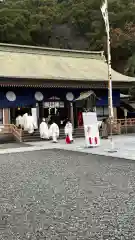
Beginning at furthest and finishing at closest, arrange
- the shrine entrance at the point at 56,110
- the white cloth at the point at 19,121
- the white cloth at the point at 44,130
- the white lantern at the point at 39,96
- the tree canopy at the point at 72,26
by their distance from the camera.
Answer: the tree canopy at the point at 72,26 → the shrine entrance at the point at 56,110 → the white lantern at the point at 39,96 → the white cloth at the point at 19,121 → the white cloth at the point at 44,130

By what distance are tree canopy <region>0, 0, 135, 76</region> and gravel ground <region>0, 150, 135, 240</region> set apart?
2567 cm

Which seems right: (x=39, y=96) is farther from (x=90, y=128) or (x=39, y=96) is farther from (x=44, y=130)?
(x=90, y=128)

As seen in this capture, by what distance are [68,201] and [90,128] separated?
9.55m

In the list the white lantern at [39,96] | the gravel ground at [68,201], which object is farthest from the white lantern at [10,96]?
the gravel ground at [68,201]

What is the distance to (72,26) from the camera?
157ft

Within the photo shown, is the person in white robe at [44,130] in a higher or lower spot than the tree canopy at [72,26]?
lower

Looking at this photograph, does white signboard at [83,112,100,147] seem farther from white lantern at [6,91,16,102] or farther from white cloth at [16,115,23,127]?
white lantern at [6,91,16,102]

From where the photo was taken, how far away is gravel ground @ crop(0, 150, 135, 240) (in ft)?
14.5

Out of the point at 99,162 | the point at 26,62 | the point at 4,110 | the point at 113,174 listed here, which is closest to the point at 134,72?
the point at 26,62

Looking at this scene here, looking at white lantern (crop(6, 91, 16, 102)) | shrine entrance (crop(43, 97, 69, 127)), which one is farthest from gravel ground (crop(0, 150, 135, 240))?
shrine entrance (crop(43, 97, 69, 127))

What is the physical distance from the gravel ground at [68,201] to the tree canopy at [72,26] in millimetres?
25672

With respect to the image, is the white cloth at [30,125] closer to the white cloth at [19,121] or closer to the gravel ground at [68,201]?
→ the white cloth at [19,121]

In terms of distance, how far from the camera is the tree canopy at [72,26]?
38844 millimetres

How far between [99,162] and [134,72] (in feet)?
80.8
